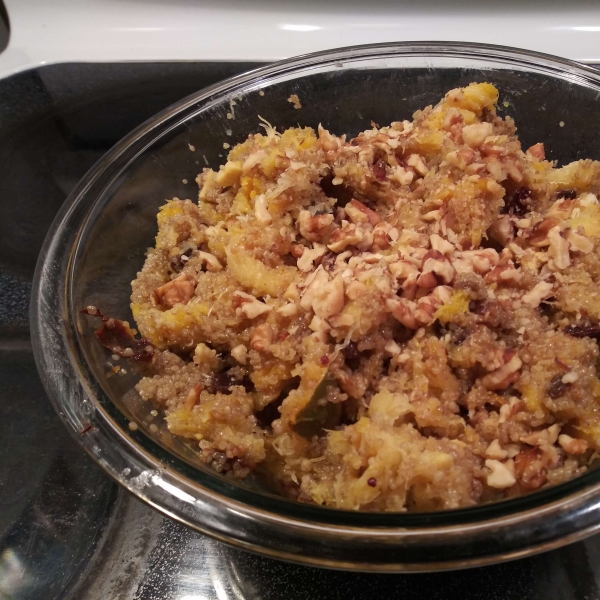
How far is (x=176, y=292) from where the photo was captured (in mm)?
896

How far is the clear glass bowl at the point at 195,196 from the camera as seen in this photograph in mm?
600

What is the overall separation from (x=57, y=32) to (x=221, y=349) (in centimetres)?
155

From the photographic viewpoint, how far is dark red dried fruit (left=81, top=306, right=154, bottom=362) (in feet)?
2.81

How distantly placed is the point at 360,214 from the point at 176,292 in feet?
1.08

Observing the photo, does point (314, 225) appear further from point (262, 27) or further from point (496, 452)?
point (262, 27)

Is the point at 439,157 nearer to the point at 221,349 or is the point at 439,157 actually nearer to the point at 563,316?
the point at 563,316

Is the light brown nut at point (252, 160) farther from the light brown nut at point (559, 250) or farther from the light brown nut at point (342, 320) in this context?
the light brown nut at point (559, 250)

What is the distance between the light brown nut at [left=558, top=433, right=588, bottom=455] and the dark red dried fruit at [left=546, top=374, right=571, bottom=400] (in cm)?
5

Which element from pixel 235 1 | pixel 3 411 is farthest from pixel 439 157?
pixel 235 1

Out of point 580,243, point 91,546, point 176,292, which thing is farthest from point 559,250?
point 91,546

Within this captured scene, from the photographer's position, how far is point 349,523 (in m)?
0.61

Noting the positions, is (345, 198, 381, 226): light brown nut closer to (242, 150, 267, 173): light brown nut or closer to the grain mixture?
the grain mixture

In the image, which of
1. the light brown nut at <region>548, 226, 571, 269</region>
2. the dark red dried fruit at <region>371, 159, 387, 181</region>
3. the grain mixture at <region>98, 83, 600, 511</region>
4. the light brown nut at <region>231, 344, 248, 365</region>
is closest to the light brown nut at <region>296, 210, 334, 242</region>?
the grain mixture at <region>98, 83, 600, 511</region>

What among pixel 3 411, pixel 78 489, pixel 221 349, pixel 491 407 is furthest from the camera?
pixel 3 411
